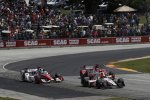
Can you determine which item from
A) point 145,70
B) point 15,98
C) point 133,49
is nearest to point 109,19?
point 133,49

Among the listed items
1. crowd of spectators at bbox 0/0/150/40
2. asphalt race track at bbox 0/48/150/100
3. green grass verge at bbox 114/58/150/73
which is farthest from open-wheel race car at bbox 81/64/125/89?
crowd of spectators at bbox 0/0/150/40

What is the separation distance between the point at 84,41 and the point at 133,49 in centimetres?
582

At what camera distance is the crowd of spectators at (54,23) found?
5203cm

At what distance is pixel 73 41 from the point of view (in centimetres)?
5431

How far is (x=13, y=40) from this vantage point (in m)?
51.1

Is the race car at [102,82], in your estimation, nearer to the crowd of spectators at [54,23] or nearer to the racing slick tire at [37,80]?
the racing slick tire at [37,80]

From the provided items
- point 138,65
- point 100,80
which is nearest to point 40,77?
point 100,80

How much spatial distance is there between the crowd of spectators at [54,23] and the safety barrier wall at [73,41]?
0.43 m

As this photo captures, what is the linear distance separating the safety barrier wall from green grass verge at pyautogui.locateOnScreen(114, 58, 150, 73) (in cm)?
1543

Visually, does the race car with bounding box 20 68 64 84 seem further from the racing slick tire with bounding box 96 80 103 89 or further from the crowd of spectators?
the crowd of spectators

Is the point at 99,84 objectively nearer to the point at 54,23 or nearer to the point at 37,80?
the point at 37,80

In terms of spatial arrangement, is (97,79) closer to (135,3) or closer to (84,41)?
(84,41)

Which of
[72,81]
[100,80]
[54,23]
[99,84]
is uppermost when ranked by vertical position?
[54,23]

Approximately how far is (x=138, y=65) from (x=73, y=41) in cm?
1851
